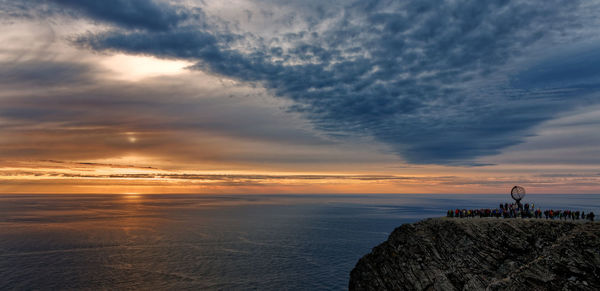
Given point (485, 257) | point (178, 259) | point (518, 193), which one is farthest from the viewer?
point (178, 259)

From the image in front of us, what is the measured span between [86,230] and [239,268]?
83.3m

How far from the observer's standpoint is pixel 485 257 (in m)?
37.9

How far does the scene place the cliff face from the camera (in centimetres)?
3231

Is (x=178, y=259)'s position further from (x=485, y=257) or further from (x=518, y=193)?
(x=518, y=193)

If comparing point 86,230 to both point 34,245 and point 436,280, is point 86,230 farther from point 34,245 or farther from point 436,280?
point 436,280

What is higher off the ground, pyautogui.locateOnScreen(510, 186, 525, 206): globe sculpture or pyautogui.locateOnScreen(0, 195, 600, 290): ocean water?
pyautogui.locateOnScreen(510, 186, 525, 206): globe sculpture

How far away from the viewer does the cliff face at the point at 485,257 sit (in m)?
32.3

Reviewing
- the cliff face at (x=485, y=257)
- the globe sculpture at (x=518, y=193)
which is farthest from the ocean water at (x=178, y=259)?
the globe sculpture at (x=518, y=193)

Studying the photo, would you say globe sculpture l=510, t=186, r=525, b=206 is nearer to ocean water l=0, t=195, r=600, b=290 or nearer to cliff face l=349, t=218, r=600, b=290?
Result: cliff face l=349, t=218, r=600, b=290

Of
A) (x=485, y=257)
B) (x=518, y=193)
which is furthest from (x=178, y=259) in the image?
(x=518, y=193)

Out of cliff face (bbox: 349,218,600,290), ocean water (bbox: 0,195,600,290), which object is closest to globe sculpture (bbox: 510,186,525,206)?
cliff face (bbox: 349,218,600,290)

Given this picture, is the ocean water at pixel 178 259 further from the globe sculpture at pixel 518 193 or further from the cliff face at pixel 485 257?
the globe sculpture at pixel 518 193

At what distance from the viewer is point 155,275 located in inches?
2232

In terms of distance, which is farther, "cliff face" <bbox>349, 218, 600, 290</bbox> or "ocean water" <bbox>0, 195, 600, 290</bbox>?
"ocean water" <bbox>0, 195, 600, 290</bbox>
